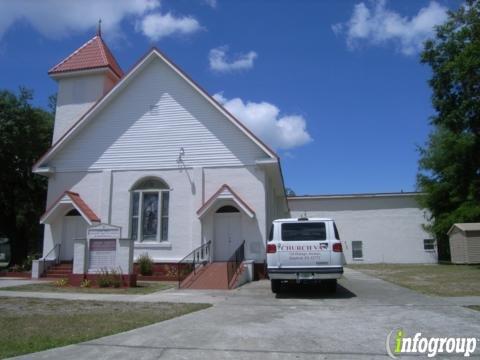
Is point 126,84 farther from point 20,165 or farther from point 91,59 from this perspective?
point 20,165

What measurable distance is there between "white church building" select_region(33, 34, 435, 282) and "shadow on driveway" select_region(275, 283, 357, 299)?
4.52 m

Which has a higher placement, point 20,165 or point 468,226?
point 20,165

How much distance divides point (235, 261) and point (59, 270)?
8639 mm

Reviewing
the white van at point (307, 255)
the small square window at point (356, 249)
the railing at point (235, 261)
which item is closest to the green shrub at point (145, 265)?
the railing at point (235, 261)

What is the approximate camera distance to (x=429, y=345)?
6.63 m

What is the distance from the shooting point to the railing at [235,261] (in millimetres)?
16616

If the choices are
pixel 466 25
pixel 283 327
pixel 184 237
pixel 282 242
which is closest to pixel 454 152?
pixel 466 25

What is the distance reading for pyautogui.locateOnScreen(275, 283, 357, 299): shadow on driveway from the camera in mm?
12747

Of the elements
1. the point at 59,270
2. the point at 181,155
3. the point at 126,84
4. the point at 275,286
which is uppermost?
the point at 126,84

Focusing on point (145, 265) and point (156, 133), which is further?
point (156, 133)

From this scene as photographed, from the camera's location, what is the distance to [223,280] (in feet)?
54.2

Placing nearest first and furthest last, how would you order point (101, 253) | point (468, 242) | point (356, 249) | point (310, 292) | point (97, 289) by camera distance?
point (310, 292)
point (97, 289)
point (101, 253)
point (468, 242)
point (356, 249)

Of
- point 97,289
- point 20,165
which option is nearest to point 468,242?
point 97,289

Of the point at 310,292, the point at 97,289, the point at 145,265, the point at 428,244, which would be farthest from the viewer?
the point at 428,244
